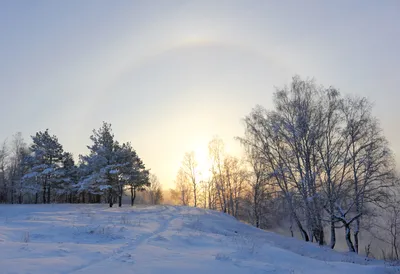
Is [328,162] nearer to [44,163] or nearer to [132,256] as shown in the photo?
[132,256]

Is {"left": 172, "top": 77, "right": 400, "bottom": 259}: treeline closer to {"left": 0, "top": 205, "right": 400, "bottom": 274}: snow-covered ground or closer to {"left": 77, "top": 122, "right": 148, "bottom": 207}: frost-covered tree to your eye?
{"left": 0, "top": 205, "right": 400, "bottom": 274}: snow-covered ground

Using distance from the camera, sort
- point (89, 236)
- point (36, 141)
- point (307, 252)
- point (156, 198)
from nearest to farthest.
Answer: point (89, 236)
point (307, 252)
point (36, 141)
point (156, 198)

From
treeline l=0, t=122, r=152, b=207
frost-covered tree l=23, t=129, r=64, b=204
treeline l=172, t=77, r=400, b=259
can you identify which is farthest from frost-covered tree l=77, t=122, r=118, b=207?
treeline l=172, t=77, r=400, b=259

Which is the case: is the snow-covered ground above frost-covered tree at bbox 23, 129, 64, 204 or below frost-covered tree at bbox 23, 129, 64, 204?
below

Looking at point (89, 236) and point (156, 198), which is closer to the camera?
point (89, 236)

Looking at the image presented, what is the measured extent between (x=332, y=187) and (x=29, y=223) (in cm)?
1848

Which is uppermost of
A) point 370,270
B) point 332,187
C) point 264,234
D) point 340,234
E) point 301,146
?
point 301,146

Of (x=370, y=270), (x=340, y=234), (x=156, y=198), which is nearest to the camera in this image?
(x=370, y=270)

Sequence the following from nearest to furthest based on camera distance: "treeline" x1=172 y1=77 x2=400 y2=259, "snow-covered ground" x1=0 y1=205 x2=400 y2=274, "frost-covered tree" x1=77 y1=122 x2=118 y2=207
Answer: "snow-covered ground" x1=0 y1=205 x2=400 y2=274 → "treeline" x1=172 y1=77 x2=400 y2=259 → "frost-covered tree" x1=77 y1=122 x2=118 y2=207

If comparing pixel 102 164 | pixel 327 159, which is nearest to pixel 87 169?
pixel 102 164

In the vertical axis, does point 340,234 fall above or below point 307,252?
below

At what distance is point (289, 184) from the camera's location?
22.9 metres

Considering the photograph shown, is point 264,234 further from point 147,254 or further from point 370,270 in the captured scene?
point 147,254


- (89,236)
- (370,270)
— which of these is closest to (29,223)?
(89,236)
